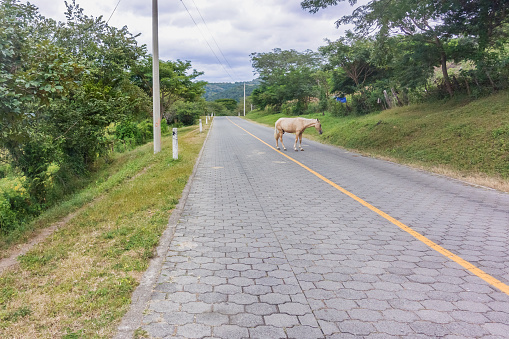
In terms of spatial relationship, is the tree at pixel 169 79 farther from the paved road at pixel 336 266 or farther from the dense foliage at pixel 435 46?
the paved road at pixel 336 266

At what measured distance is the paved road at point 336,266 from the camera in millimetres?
2961

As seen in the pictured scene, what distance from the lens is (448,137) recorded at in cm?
1209

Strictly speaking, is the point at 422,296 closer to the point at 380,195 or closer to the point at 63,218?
the point at 380,195

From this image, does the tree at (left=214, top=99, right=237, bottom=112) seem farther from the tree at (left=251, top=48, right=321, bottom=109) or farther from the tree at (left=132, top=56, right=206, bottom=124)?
the tree at (left=132, top=56, right=206, bottom=124)

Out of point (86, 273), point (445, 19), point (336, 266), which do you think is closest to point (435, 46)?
point (445, 19)

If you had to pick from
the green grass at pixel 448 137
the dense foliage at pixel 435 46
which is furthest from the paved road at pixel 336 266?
the dense foliage at pixel 435 46

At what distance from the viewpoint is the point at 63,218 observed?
8.11 meters

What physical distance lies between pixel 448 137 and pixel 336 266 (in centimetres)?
1024

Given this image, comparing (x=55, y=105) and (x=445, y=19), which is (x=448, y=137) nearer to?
(x=445, y=19)

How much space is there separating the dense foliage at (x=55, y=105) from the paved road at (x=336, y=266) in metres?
3.63

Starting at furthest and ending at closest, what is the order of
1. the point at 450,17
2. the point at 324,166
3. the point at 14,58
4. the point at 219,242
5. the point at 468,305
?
the point at 450,17
the point at 324,166
the point at 14,58
the point at 219,242
the point at 468,305

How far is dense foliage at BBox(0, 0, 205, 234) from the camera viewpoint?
251 inches

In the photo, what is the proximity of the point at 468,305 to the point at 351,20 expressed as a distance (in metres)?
13.0

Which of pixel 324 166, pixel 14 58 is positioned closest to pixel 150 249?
pixel 14 58
